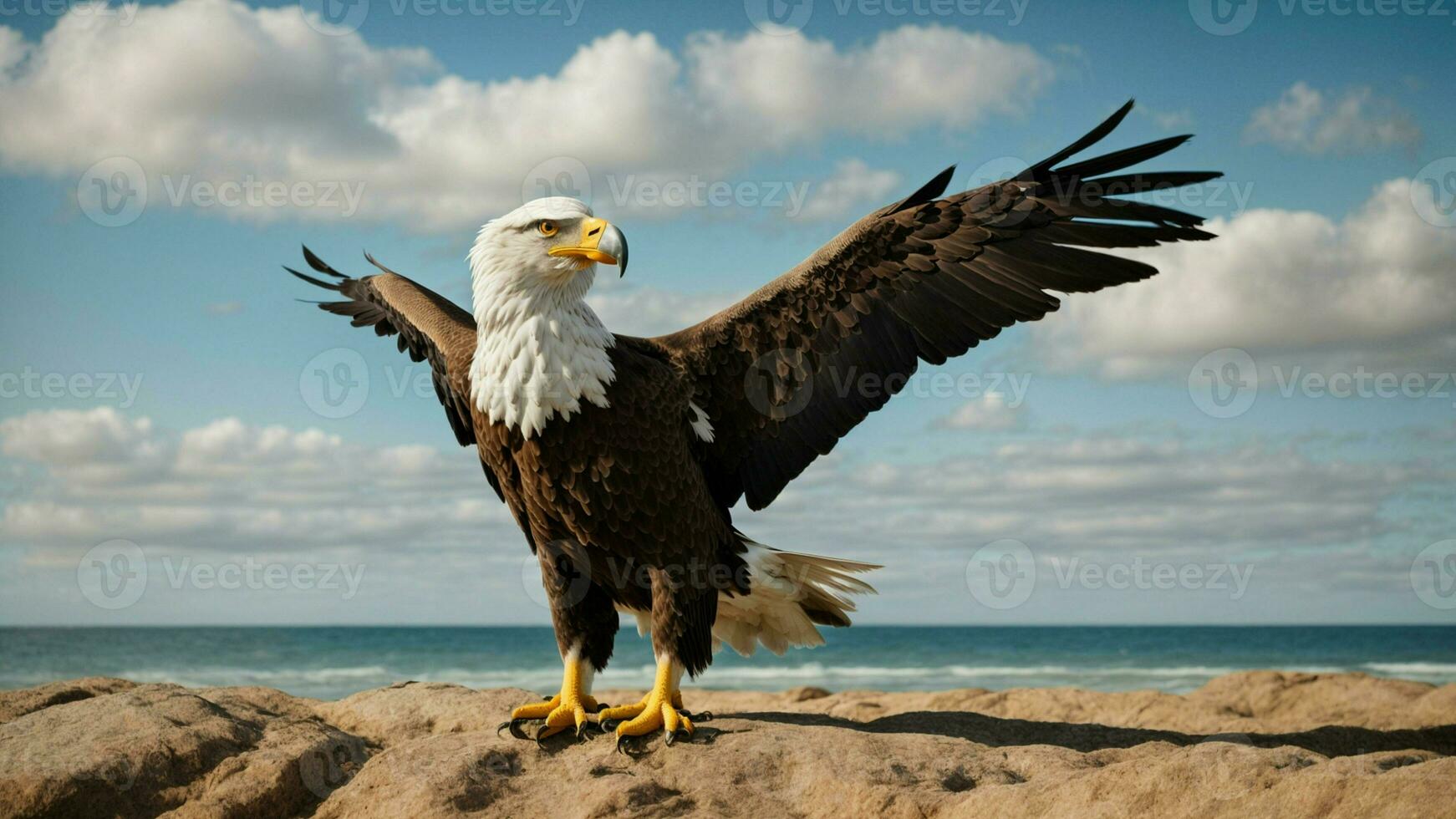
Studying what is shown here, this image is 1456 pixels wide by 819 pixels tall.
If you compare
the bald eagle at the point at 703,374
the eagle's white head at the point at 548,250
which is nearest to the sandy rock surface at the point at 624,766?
the bald eagle at the point at 703,374

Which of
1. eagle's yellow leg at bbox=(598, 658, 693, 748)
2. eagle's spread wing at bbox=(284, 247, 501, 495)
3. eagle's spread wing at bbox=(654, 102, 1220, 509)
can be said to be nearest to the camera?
eagle's yellow leg at bbox=(598, 658, 693, 748)

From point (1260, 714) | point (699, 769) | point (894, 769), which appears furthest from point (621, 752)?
point (1260, 714)

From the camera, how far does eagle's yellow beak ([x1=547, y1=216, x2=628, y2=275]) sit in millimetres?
3840

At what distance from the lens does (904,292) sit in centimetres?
434

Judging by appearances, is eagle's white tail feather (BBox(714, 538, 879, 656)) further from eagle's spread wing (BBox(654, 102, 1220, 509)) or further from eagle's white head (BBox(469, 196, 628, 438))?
eagle's white head (BBox(469, 196, 628, 438))

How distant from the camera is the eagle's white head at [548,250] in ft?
12.7

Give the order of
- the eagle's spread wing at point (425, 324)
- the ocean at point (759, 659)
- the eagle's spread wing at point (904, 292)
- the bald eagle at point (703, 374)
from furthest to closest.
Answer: the ocean at point (759, 659) → the eagle's spread wing at point (425, 324) → the eagle's spread wing at point (904, 292) → the bald eagle at point (703, 374)

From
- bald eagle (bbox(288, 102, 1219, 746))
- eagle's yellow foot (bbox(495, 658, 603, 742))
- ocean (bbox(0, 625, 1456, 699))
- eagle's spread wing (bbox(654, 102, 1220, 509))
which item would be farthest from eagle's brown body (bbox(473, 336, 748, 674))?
ocean (bbox(0, 625, 1456, 699))

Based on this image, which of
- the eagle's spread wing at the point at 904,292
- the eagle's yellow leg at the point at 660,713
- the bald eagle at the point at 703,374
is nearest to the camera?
the eagle's yellow leg at the point at 660,713

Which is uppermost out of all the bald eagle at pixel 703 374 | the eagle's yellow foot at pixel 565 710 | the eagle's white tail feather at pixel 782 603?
the bald eagle at pixel 703 374

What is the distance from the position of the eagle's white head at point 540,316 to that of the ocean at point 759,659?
45.8 feet

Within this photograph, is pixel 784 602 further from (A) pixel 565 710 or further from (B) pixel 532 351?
(B) pixel 532 351

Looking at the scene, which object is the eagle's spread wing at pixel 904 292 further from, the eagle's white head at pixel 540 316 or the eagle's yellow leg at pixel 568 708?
the eagle's yellow leg at pixel 568 708

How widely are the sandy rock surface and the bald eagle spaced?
1.26 ft
